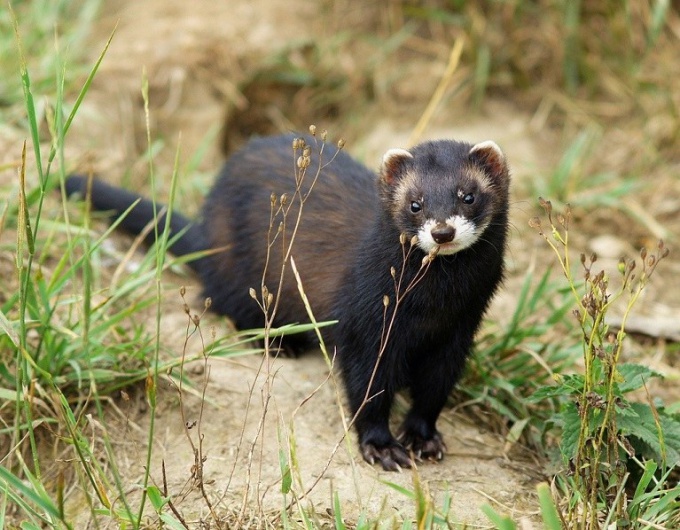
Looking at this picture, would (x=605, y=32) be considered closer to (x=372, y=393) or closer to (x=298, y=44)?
(x=298, y=44)

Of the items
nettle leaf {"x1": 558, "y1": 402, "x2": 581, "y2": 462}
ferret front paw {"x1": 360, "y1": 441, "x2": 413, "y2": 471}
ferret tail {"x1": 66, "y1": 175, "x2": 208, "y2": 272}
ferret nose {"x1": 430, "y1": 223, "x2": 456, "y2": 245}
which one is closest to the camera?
ferret nose {"x1": 430, "y1": 223, "x2": 456, "y2": 245}

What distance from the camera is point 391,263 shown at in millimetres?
3645

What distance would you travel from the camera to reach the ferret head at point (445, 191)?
3.33 metres

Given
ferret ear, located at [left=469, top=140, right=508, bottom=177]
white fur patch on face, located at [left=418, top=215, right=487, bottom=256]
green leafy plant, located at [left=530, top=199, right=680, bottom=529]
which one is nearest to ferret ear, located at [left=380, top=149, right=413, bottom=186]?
ferret ear, located at [left=469, top=140, right=508, bottom=177]

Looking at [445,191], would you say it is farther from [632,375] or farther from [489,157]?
[632,375]

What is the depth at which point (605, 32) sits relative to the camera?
7.07 m

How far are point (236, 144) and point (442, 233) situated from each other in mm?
4150

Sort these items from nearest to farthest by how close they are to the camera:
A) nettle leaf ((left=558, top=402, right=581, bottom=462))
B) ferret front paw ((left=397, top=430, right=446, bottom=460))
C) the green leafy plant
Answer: the green leafy plant < nettle leaf ((left=558, top=402, right=581, bottom=462)) < ferret front paw ((left=397, top=430, right=446, bottom=460))

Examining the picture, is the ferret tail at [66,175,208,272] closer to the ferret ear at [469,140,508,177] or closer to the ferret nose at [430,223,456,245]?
the ferret ear at [469,140,508,177]

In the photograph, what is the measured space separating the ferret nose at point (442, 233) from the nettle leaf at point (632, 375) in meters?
0.83

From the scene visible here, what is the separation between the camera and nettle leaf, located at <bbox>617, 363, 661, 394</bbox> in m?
3.51

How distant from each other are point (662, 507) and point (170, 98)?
456 cm

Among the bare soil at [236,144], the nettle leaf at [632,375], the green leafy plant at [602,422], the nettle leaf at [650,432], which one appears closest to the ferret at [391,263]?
the bare soil at [236,144]

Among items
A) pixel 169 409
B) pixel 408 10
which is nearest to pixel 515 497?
pixel 169 409
